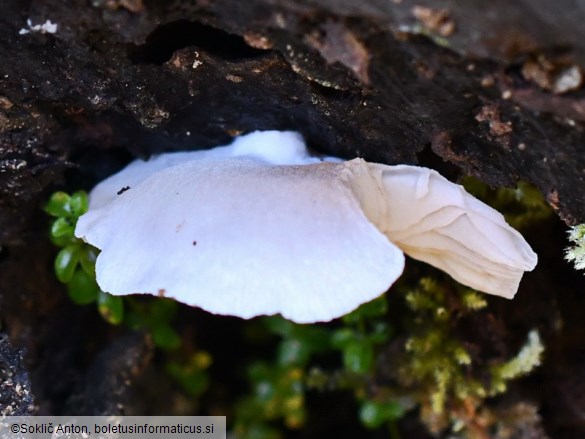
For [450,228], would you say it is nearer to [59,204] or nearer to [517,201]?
[517,201]

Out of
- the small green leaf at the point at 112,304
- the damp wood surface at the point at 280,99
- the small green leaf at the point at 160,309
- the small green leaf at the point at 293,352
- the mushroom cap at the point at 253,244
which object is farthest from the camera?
the small green leaf at the point at 293,352

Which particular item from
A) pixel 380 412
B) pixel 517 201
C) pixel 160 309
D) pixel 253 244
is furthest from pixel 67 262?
pixel 517 201

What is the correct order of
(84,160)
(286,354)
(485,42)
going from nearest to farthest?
(485,42), (84,160), (286,354)

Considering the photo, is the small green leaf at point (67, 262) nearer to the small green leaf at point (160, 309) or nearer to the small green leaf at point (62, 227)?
the small green leaf at point (62, 227)

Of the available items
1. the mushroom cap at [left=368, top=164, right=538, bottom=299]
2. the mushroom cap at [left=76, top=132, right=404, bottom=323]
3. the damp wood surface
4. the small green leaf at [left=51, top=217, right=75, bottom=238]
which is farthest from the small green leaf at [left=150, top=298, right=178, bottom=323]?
the mushroom cap at [left=368, top=164, right=538, bottom=299]

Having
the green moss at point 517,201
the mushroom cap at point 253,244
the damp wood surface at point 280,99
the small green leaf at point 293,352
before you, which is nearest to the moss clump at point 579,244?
the damp wood surface at point 280,99

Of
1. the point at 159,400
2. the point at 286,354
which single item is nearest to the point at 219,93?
the point at 286,354

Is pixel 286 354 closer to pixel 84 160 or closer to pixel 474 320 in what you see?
pixel 474 320
